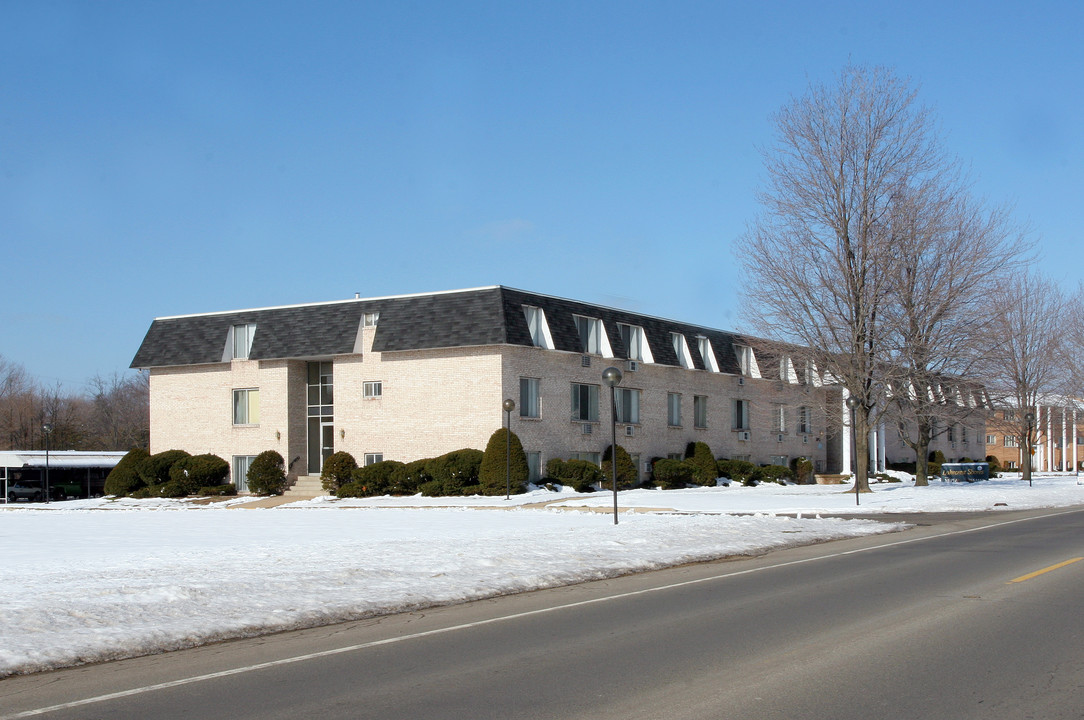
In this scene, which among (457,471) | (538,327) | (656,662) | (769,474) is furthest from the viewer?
(769,474)

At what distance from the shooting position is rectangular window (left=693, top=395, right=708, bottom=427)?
4849cm

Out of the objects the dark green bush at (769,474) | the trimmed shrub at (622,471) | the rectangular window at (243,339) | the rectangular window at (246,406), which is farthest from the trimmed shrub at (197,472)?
the dark green bush at (769,474)

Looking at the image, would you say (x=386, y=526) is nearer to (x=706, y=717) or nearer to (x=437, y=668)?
(x=437, y=668)

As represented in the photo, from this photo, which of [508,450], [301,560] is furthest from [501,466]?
[301,560]

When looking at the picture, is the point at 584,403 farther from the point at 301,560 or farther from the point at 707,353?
the point at 301,560

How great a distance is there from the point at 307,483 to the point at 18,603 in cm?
3258

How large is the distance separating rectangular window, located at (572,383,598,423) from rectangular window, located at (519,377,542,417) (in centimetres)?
219

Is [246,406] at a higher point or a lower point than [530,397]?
lower

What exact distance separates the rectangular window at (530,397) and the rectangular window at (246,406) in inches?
477

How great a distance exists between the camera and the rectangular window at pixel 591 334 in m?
42.6

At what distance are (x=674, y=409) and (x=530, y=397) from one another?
31.2 feet

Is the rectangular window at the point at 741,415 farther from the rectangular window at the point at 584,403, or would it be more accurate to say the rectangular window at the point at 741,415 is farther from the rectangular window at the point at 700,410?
the rectangular window at the point at 584,403

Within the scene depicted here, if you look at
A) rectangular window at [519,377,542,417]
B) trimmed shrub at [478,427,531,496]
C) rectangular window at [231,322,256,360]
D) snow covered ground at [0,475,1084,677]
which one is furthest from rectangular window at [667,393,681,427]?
rectangular window at [231,322,256,360]

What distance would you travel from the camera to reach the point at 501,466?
3662cm
